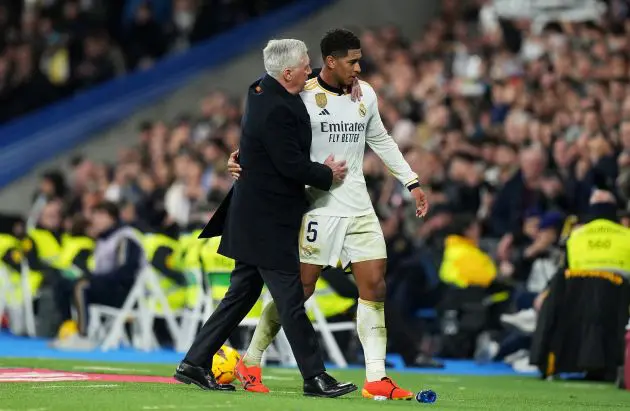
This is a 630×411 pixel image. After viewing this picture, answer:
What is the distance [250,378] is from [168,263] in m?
8.34

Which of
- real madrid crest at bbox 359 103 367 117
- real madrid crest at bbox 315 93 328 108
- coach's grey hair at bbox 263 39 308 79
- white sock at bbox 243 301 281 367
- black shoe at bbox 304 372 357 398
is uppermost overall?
coach's grey hair at bbox 263 39 308 79

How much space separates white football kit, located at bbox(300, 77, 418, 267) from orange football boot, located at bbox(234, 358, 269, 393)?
2.81 feet

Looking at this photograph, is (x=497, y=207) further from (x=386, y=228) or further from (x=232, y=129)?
(x=232, y=129)

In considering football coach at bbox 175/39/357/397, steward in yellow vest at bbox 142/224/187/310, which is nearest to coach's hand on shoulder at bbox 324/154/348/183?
football coach at bbox 175/39/357/397

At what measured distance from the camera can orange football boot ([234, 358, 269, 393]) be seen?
11398 mm

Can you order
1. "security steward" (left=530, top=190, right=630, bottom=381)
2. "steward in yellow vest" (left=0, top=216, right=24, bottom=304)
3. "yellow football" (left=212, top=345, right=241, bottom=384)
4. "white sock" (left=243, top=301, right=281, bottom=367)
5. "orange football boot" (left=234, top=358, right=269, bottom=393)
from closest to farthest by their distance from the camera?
"orange football boot" (left=234, top=358, right=269, bottom=393), "white sock" (left=243, top=301, right=281, bottom=367), "yellow football" (left=212, top=345, right=241, bottom=384), "security steward" (left=530, top=190, right=630, bottom=381), "steward in yellow vest" (left=0, top=216, right=24, bottom=304)

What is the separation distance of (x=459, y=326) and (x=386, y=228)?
148 cm

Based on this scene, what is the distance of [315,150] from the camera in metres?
11.3

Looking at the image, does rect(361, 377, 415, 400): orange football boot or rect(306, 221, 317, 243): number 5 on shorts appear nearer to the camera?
rect(361, 377, 415, 400): orange football boot

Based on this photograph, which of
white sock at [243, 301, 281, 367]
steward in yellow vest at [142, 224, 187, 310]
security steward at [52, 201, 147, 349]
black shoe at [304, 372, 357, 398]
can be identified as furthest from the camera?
security steward at [52, 201, 147, 349]

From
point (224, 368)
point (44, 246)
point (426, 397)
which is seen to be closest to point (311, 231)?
point (224, 368)

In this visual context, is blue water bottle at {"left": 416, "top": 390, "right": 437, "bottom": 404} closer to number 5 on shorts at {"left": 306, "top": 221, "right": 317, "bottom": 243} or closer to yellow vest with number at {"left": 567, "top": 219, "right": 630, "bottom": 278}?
number 5 on shorts at {"left": 306, "top": 221, "right": 317, "bottom": 243}

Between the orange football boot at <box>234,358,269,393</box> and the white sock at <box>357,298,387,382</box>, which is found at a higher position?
the white sock at <box>357,298,387,382</box>

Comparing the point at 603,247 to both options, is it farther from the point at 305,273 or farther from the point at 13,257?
the point at 13,257
